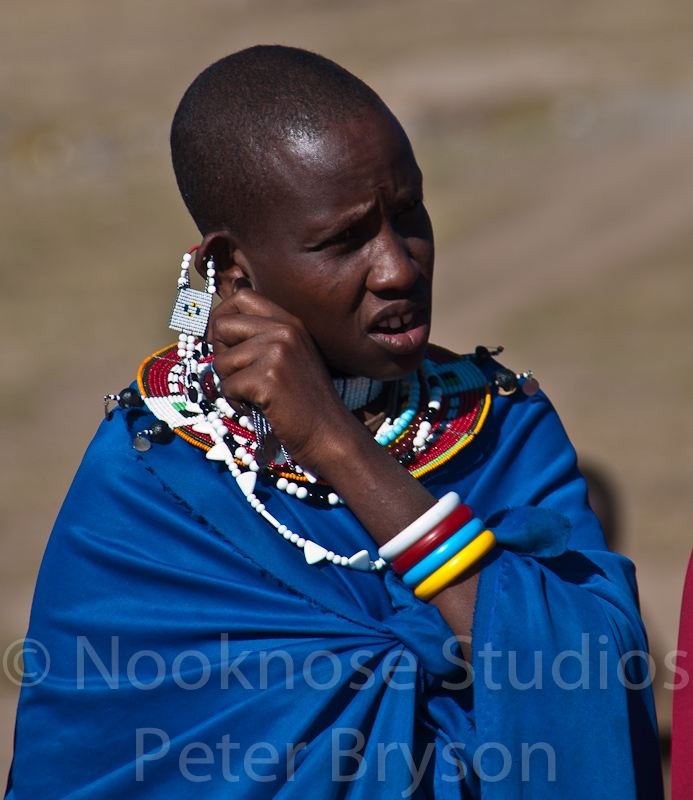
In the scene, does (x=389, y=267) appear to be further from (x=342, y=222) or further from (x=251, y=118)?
(x=251, y=118)

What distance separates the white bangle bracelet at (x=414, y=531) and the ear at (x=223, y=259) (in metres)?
→ 0.66

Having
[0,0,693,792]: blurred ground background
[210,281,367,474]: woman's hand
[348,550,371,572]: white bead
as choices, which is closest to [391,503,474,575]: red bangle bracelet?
[348,550,371,572]: white bead

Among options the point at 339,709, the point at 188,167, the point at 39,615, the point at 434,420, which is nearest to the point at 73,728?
the point at 39,615

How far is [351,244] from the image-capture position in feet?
6.67

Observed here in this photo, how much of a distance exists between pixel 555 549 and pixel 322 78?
3.62 ft

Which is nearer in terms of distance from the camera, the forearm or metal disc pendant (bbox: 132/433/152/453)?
the forearm

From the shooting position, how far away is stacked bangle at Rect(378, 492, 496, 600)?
1.89 m

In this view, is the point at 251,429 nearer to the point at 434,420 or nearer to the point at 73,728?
the point at 434,420

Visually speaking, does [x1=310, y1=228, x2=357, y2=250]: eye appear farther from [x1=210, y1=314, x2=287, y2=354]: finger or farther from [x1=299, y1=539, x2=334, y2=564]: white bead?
[x1=299, y1=539, x2=334, y2=564]: white bead

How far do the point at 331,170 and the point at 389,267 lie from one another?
0.23 m

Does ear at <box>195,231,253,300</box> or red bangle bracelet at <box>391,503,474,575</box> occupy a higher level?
ear at <box>195,231,253,300</box>

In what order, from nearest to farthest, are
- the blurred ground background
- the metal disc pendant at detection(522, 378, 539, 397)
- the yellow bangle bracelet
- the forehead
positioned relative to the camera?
the yellow bangle bracelet
the forehead
the metal disc pendant at detection(522, 378, 539, 397)
the blurred ground background

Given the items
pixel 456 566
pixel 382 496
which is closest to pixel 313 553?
pixel 382 496

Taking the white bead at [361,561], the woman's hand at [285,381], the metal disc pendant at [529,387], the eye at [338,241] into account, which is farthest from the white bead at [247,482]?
the metal disc pendant at [529,387]
